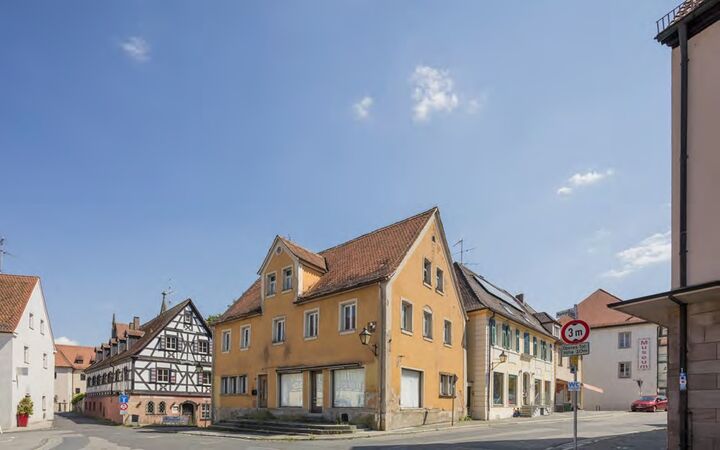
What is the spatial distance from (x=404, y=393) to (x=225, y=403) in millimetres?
13634

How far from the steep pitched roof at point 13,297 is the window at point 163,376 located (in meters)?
14.2

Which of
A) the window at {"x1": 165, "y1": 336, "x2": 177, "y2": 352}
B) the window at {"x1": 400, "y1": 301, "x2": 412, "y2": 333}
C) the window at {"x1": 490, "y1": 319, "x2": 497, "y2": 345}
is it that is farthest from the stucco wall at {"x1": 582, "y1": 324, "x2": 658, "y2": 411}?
the window at {"x1": 165, "y1": 336, "x2": 177, "y2": 352}

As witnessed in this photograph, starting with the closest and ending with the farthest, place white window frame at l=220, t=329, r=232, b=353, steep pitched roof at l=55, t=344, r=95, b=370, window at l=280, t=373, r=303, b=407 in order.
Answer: window at l=280, t=373, r=303, b=407, white window frame at l=220, t=329, r=232, b=353, steep pitched roof at l=55, t=344, r=95, b=370

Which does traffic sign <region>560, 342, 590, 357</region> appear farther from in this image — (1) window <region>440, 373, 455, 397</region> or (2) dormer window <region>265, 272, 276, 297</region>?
(2) dormer window <region>265, 272, 276, 297</region>

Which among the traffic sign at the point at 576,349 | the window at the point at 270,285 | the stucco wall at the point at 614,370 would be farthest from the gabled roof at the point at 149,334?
the traffic sign at the point at 576,349

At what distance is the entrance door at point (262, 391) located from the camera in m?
31.0

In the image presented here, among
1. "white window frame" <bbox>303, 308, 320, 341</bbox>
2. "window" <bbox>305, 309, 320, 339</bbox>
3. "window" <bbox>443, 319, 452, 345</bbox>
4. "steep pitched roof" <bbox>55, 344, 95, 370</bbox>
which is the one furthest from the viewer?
"steep pitched roof" <bbox>55, 344, 95, 370</bbox>

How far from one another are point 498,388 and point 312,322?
41.8 ft

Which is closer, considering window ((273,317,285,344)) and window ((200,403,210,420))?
window ((273,317,285,344))

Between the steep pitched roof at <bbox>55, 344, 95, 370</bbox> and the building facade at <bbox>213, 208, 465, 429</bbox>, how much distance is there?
65.4m

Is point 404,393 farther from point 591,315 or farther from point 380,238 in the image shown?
point 591,315

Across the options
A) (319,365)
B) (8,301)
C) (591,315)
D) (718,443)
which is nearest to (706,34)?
(718,443)

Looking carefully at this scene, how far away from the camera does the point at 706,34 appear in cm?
1212

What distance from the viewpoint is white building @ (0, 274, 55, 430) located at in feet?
114
